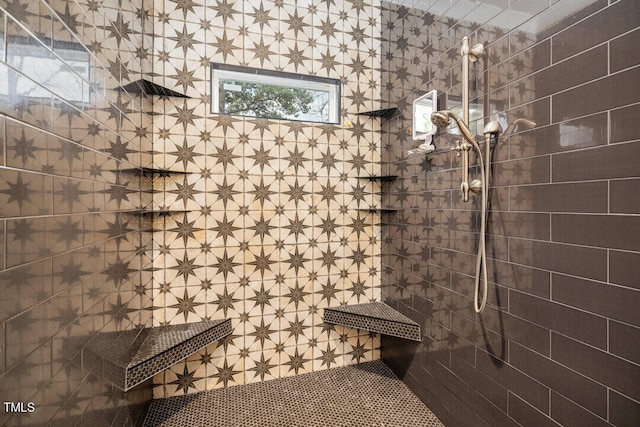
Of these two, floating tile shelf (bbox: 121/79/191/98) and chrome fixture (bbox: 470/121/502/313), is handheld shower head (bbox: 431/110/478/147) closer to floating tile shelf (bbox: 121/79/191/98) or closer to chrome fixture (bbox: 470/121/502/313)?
chrome fixture (bbox: 470/121/502/313)

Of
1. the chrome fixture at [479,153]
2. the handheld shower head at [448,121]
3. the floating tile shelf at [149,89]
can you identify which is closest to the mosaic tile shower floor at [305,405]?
the chrome fixture at [479,153]

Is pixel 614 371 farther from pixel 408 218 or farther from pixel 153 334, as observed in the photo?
pixel 153 334

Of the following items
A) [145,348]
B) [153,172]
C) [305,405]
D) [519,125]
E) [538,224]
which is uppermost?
[519,125]

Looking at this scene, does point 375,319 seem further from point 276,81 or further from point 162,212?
point 276,81

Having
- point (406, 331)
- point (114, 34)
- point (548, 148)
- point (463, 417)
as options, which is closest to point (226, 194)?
point (114, 34)

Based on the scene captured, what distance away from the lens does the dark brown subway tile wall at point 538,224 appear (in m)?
0.88

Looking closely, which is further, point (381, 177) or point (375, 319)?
point (381, 177)

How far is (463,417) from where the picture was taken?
1.51m

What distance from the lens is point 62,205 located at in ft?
2.77

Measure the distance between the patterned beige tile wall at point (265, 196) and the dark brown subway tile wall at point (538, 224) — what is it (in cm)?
51

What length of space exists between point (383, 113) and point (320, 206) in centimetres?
84

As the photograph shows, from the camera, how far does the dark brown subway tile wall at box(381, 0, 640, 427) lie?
2.89 ft

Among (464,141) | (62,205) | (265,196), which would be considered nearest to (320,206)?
→ (265,196)

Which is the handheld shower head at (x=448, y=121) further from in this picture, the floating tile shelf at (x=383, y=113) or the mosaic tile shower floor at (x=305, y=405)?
the mosaic tile shower floor at (x=305, y=405)
